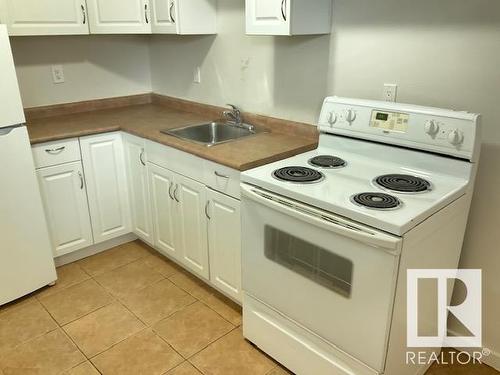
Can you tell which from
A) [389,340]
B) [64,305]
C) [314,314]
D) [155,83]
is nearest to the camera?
[389,340]

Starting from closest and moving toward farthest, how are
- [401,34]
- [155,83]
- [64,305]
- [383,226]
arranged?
[383,226]
[401,34]
[64,305]
[155,83]

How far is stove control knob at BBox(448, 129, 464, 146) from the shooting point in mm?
1659

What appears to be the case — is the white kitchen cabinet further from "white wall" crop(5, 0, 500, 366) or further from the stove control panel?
the stove control panel

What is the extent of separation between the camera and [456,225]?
172cm

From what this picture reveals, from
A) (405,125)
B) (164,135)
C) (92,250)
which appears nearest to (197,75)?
(164,135)

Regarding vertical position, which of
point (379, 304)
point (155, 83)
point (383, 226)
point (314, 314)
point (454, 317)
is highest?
point (155, 83)

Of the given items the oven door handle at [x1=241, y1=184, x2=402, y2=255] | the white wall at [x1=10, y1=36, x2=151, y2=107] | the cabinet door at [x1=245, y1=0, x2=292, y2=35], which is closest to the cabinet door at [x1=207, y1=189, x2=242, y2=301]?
the oven door handle at [x1=241, y1=184, x2=402, y2=255]

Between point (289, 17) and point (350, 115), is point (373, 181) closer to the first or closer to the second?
point (350, 115)

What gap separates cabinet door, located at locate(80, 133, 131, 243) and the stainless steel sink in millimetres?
457

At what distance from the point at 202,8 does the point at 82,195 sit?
1428mm

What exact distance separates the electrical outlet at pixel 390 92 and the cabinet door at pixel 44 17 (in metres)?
1.94

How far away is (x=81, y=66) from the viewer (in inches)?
123

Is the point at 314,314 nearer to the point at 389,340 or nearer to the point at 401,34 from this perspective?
the point at 389,340

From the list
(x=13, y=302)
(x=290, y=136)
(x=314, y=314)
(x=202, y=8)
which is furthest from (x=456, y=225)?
(x=13, y=302)
